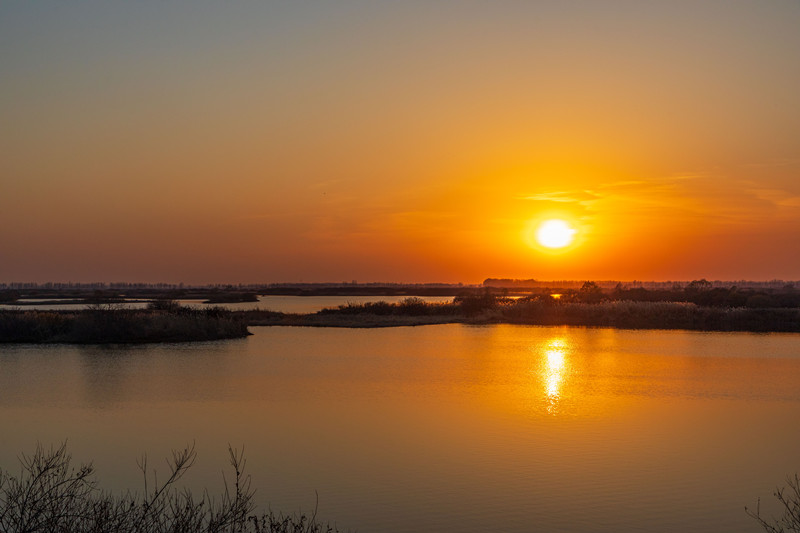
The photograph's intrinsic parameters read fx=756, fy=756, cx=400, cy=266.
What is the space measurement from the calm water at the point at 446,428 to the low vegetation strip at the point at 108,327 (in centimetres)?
389

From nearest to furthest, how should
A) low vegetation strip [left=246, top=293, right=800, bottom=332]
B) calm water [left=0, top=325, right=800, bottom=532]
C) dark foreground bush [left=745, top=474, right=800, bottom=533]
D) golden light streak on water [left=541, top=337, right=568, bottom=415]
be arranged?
dark foreground bush [left=745, top=474, right=800, bottom=533], calm water [left=0, top=325, right=800, bottom=532], golden light streak on water [left=541, top=337, right=568, bottom=415], low vegetation strip [left=246, top=293, right=800, bottom=332]

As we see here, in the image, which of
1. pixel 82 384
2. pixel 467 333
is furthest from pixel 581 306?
pixel 82 384

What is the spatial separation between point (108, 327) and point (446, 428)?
21.4 m

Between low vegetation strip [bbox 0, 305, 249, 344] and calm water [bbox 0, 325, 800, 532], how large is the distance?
153 inches

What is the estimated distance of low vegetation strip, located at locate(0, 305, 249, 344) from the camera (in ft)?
101

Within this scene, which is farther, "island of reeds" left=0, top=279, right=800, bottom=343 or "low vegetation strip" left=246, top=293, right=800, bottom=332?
"low vegetation strip" left=246, top=293, right=800, bottom=332

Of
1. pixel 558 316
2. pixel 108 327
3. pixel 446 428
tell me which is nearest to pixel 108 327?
pixel 108 327

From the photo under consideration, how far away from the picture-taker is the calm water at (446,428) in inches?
366

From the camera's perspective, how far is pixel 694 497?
9539 mm

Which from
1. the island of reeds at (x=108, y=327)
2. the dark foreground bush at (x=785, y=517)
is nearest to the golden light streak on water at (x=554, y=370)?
the dark foreground bush at (x=785, y=517)

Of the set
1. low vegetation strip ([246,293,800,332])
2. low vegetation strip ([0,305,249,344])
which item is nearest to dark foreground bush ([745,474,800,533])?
low vegetation strip ([0,305,249,344])

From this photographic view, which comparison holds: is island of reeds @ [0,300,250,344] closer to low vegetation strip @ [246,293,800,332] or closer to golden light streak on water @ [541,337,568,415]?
low vegetation strip @ [246,293,800,332]

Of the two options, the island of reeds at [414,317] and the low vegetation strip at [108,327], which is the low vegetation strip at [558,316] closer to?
the island of reeds at [414,317]

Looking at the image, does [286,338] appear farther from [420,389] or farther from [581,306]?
[581,306]
